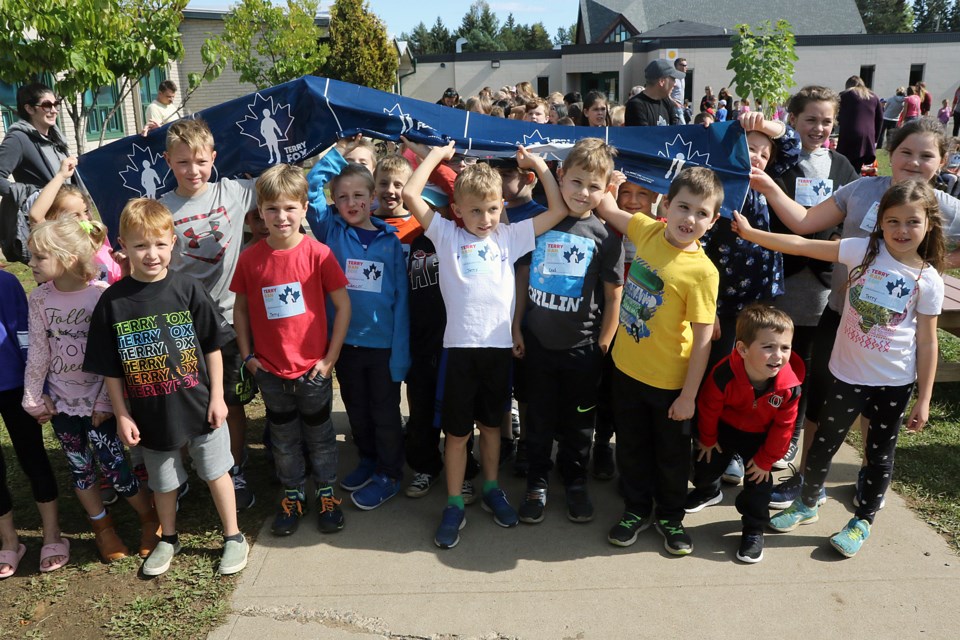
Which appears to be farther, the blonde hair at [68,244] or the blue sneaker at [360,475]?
the blue sneaker at [360,475]

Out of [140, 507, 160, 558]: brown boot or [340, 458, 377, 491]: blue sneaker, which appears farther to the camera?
[340, 458, 377, 491]: blue sneaker

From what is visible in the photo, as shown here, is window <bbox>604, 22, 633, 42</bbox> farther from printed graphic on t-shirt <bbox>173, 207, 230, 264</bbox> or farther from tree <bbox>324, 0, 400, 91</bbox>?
printed graphic on t-shirt <bbox>173, 207, 230, 264</bbox>

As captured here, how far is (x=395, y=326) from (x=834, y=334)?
2313mm

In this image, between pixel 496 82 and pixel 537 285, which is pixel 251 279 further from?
pixel 496 82

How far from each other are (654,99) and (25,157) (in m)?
5.79

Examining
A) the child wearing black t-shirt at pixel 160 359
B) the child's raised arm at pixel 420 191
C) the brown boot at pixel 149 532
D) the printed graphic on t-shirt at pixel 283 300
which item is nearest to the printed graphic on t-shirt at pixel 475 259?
the child's raised arm at pixel 420 191

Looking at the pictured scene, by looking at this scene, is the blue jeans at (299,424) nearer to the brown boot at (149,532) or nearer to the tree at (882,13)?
the brown boot at (149,532)

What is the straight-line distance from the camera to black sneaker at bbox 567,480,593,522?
3.64 metres

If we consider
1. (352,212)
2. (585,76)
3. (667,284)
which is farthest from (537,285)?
(585,76)

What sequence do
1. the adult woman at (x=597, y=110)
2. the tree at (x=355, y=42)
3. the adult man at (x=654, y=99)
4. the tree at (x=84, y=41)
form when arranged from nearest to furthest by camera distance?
the adult man at (x=654, y=99) < the tree at (x=84, y=41) < the adult woman at (x=597, y=110) < the tree at (x=355, y=42)

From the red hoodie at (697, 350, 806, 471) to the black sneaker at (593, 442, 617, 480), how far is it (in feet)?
2.88

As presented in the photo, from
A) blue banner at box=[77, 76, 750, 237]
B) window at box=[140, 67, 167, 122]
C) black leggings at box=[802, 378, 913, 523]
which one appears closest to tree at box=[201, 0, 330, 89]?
window at box=[140, 67, 167, 122]

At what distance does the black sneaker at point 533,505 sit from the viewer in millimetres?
3643

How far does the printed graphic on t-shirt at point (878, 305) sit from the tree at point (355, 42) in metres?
27.4
